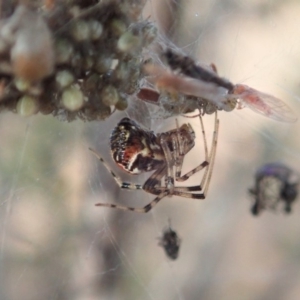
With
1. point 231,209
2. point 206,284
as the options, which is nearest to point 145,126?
point 231,209

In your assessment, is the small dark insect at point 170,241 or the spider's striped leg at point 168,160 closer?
the spider's striped leg at point 168,160

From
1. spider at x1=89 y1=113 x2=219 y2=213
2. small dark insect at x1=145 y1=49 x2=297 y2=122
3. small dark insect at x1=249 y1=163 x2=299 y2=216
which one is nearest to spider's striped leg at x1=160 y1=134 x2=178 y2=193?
spider at x1=89 y1=113 x2=219 y2=213

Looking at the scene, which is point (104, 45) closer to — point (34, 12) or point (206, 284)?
point (34, 12)

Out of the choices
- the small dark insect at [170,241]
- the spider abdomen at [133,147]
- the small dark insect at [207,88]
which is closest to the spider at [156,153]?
the spider abdomen at [133,147]

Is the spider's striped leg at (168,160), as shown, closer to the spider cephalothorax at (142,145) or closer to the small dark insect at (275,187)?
the spider cephalothorax at (142,145)

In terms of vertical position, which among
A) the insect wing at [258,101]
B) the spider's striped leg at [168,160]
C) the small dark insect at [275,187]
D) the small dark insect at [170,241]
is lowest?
the small dark insect at [170,241]

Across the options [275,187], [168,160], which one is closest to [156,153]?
[168,160]
